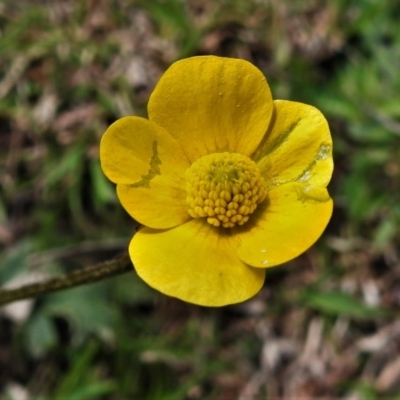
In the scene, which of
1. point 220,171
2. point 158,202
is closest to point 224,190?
point 220,171

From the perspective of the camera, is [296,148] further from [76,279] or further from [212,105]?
[76,279]

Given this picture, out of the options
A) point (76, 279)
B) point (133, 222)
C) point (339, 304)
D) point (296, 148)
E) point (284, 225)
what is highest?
point (296, 148)

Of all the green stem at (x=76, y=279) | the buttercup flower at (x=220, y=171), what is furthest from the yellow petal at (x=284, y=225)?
the green stem at (x=76, y=279)

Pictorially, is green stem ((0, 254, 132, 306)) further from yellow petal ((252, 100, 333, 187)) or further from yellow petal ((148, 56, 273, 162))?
yellow petal ((252, 100, 333, 187))

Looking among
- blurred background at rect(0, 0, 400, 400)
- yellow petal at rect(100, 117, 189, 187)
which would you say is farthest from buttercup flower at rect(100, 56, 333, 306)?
blurred background at rect(0, 0, 400, 400)

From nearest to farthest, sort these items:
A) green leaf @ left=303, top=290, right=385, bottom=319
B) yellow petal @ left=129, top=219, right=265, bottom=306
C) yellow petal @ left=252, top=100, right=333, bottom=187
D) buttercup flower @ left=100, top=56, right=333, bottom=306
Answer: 1. yellow petal @ left=129, top=219, right=265, bottom=306
2. buttercup flower @ left=100, top=56, right=333, bottom=306
3. yellow petal @ left=252, top=100, right=333, bottom=187
4. green leaf @ left=303, top=290, right=385, bottom=319

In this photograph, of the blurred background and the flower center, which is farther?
the blurred background
